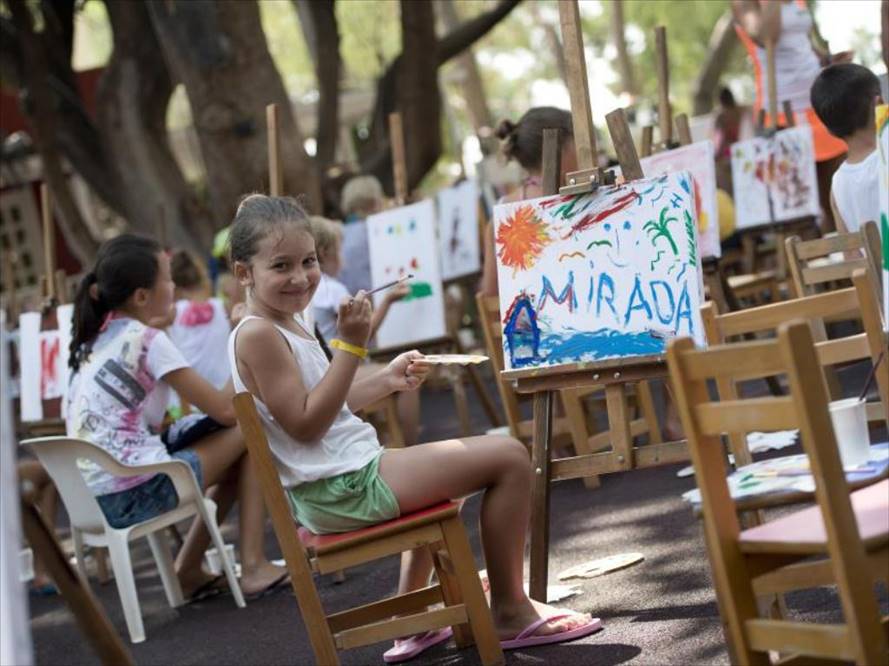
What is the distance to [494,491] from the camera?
15.3 feet

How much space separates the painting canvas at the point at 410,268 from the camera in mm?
8945

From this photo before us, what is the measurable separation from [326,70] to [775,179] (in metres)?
5.60

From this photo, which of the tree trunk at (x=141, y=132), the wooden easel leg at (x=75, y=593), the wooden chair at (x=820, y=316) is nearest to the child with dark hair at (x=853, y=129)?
the wooden chair at (x=820, y=316)

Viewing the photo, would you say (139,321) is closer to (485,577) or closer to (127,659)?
(485,577)

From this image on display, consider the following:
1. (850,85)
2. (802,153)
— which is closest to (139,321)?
(850,85)

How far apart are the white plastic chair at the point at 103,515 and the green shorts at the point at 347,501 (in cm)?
172

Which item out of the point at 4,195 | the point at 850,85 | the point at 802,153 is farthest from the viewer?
the point at 4,195

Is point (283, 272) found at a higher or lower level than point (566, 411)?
higher

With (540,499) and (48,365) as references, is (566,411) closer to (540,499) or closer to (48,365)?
(540,499)

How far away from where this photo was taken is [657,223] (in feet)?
16.9

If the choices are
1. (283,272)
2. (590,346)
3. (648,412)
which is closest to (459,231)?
(648,412)

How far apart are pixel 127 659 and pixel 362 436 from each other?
171cm

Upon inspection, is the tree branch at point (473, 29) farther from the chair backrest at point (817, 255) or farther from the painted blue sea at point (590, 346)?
the painted blue sea at point (590, 346)

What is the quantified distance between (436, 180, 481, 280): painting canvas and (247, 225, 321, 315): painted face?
689 centimetres
